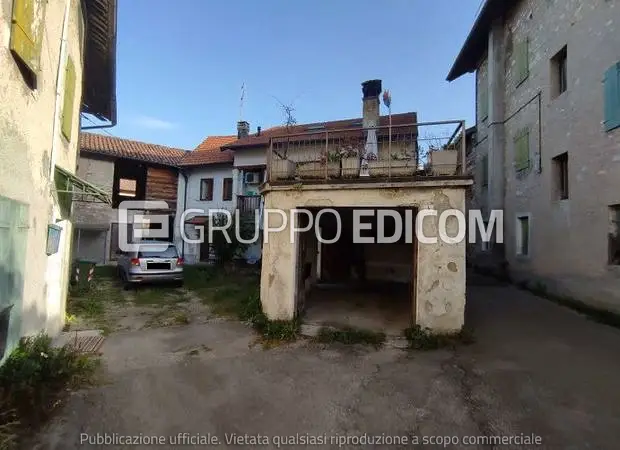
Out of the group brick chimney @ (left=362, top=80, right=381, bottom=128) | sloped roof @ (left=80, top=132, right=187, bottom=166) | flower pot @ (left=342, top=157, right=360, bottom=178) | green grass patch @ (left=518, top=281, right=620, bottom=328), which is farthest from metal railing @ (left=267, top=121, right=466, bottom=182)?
sloped roof @ (left=80, top=132, right=187, bottom=166)

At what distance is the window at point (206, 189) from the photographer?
21.5m

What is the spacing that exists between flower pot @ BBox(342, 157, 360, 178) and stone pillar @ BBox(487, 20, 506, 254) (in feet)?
28.8

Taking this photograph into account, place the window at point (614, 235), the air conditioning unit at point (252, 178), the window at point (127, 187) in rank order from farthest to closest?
the window at point (127, 187) < the air conditioning unit at point (252, 178) < the window at point (614, 235)

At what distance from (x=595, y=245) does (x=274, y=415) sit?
816cm

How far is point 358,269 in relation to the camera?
12.4m

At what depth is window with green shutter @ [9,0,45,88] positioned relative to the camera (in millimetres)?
3660

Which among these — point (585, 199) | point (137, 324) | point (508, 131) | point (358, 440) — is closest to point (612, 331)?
point (585, 199)

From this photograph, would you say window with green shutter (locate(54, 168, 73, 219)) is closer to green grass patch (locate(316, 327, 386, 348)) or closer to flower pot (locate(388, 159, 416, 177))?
green grass patch (locate(316, 327, 386, 348))

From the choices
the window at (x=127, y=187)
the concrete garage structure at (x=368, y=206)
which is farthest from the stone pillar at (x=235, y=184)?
the concrete garage structure at (x=368, y=206)

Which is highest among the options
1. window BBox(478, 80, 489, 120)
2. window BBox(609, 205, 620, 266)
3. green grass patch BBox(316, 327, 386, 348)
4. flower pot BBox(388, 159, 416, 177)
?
window BBox(478, 80, 489, 120)

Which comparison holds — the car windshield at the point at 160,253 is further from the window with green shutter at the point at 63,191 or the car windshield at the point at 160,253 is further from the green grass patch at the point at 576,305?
the green grass patch at the point at 576,305

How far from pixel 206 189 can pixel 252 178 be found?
3.60 metres

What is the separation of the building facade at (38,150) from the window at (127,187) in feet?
44.4

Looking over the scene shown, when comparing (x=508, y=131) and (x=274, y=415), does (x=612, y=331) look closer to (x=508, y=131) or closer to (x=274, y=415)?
(x=274, y=415)
